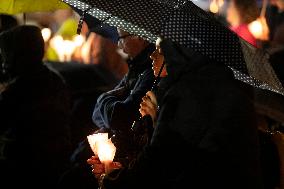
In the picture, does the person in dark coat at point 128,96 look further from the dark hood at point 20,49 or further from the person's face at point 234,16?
the person's face at point 234,16

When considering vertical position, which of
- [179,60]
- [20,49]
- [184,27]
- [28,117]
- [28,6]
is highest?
[184,27]

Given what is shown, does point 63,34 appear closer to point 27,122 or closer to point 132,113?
point 27,122

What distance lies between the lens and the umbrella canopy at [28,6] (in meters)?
5.34

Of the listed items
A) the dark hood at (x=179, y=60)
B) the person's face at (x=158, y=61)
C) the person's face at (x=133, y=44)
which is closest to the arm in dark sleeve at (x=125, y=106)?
the person's face at (x=133, y=44)

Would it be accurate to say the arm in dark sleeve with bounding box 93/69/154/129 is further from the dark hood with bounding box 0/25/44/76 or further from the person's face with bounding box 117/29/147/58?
the dark hood with bounding box 0/25/44/76

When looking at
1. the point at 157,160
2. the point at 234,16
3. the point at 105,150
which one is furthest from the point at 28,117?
the point at 234,16

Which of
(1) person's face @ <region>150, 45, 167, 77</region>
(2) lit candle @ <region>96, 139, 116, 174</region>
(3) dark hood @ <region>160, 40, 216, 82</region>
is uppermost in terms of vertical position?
(3) dark hood @ <region>160, 40, 216, 82</region>

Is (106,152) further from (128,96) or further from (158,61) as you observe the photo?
(158,61)

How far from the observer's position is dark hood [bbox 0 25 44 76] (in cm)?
577

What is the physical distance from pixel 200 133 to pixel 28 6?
2616mm

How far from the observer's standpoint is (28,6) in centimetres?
541

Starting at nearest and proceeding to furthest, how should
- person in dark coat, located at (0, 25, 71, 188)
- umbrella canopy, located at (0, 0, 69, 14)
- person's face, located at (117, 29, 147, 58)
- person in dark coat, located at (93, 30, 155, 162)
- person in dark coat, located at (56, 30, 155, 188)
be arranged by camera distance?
1. person in dark coat, located at (56, 30, 155, 188)
2. person in dark coat, located at (93, 30, 155, 162)
3. person's face, located at (117, 29, 147, 58)
4. umbrella canopy, located at (0, 0, 69, 14)
5. person in dark coat, located at (0, 25, 71, 188)

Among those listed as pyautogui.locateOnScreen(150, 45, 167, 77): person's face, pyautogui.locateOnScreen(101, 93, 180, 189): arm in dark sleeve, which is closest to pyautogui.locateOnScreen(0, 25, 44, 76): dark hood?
pyautogui.locateOnScreen(150, 45, 167, 77): person's face

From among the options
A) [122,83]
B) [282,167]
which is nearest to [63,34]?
[122,83]
